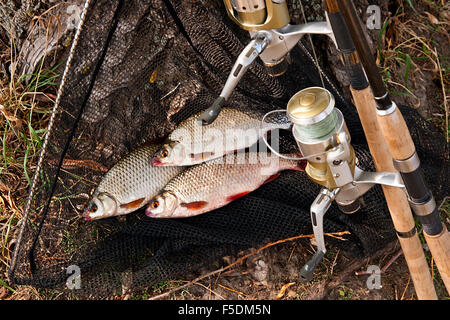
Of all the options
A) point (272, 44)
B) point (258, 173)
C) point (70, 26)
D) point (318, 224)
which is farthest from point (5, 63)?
point (318, 224)

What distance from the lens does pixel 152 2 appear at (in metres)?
2.36

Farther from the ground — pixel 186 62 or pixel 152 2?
pixel 152 2

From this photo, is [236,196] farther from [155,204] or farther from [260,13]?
[260,13]

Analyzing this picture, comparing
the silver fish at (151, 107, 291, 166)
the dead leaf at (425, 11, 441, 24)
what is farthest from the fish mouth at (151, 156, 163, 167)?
the dead leaf at (425, 11, 441, 24)

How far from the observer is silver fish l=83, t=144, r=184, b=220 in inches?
92.8

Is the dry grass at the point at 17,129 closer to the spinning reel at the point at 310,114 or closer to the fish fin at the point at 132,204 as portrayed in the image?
the fish fin at the point at 132,204

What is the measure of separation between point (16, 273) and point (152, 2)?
1136 millimetres

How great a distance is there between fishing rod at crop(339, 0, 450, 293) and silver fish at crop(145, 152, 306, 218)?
0.66 m

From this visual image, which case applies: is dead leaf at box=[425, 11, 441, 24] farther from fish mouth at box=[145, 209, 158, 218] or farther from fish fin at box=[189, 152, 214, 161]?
fish mouth at box=[145, 209, 158, 218]

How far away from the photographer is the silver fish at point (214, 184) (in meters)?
2.39
